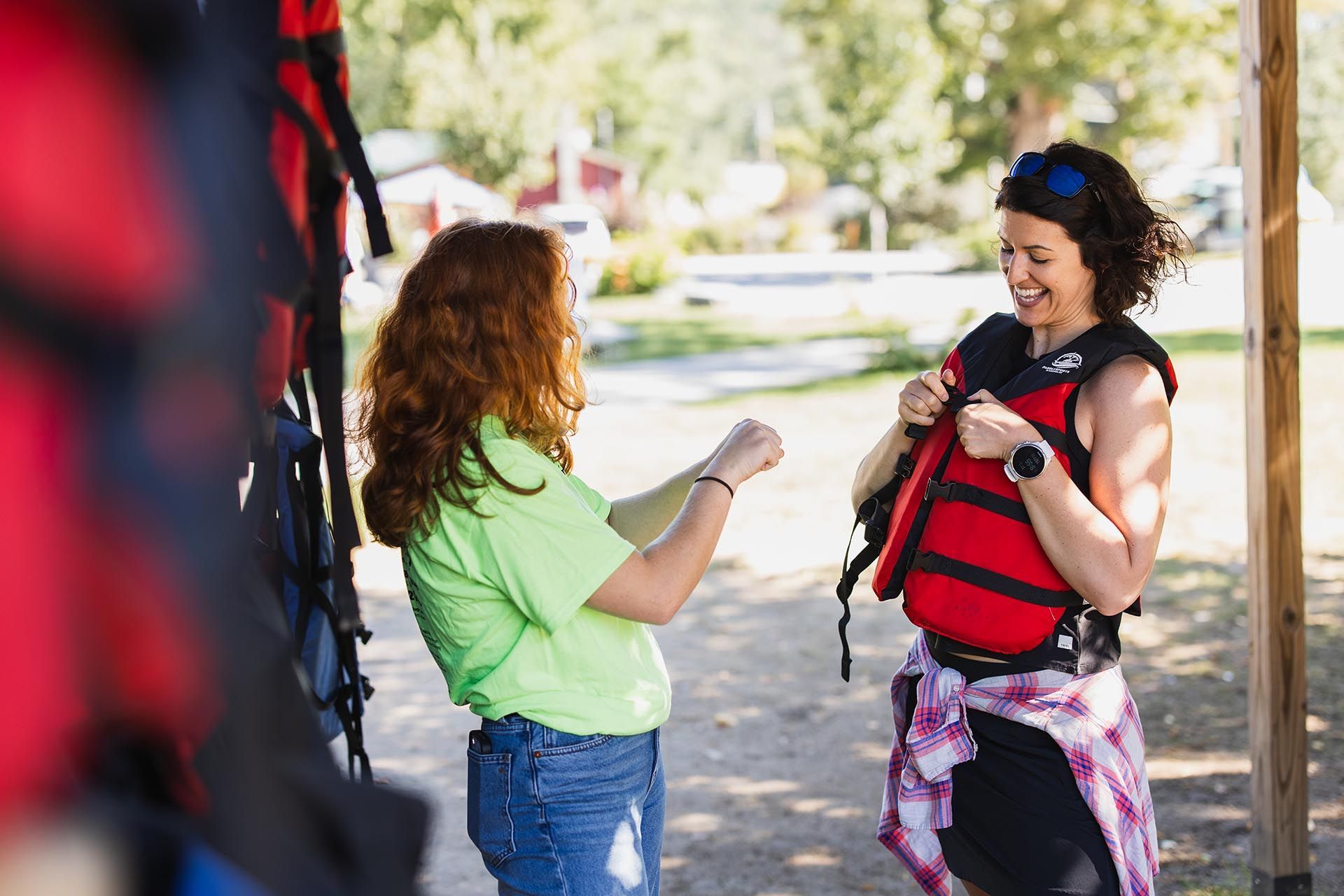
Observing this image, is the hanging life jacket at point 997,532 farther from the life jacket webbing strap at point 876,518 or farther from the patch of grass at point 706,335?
the patch of grass at point 706,335

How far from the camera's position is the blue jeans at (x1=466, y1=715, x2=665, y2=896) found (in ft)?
7.14

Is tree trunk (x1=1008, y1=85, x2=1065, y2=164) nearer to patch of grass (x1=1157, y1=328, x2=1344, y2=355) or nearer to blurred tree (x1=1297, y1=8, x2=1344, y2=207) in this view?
patch of grass (x1=1157, y1=328, x2=1344, y2=355)

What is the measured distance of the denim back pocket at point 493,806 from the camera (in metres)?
2.20

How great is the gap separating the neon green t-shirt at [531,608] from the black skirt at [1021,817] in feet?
2.25

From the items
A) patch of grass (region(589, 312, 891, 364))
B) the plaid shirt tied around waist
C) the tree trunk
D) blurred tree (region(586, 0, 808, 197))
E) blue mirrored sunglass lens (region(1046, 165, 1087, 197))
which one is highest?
blurred tree (region(586, 0, 808, 197))

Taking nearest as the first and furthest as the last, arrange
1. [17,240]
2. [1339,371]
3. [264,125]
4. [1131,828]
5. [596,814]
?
[17,240] → [264,125] → [596,814] → [1131,828] → [1339,371]

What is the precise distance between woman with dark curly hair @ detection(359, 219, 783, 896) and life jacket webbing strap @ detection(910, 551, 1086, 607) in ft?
1.50

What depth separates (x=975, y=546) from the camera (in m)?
2.46

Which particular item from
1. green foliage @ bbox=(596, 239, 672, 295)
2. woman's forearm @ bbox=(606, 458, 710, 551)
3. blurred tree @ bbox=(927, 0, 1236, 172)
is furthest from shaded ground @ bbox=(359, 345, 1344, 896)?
green foliage @ bbox=(596, 239, 672, 295)

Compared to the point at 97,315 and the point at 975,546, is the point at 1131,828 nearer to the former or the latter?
the point at 975,546

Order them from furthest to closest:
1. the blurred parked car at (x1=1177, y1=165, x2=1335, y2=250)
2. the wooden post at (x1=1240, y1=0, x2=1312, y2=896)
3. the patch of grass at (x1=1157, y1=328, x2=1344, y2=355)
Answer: the blurred parked car at (x1=1177, y1=165, x2=1335, y2=250)
the patch of grass at (x1=1157, y1=328, x2=1344, y2=355)
the wooden post at (x1=1240, y1=0, x2=1312, y2=896)

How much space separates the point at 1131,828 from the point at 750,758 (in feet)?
9.53

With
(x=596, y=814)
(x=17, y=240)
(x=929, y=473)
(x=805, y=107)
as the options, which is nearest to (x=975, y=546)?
(x=929, y=473)

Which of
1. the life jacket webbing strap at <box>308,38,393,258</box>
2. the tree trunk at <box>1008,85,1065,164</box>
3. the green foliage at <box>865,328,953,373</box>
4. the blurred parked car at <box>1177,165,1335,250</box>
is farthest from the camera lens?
the blurred parked car at <box>1177,165,1335,250</box>
